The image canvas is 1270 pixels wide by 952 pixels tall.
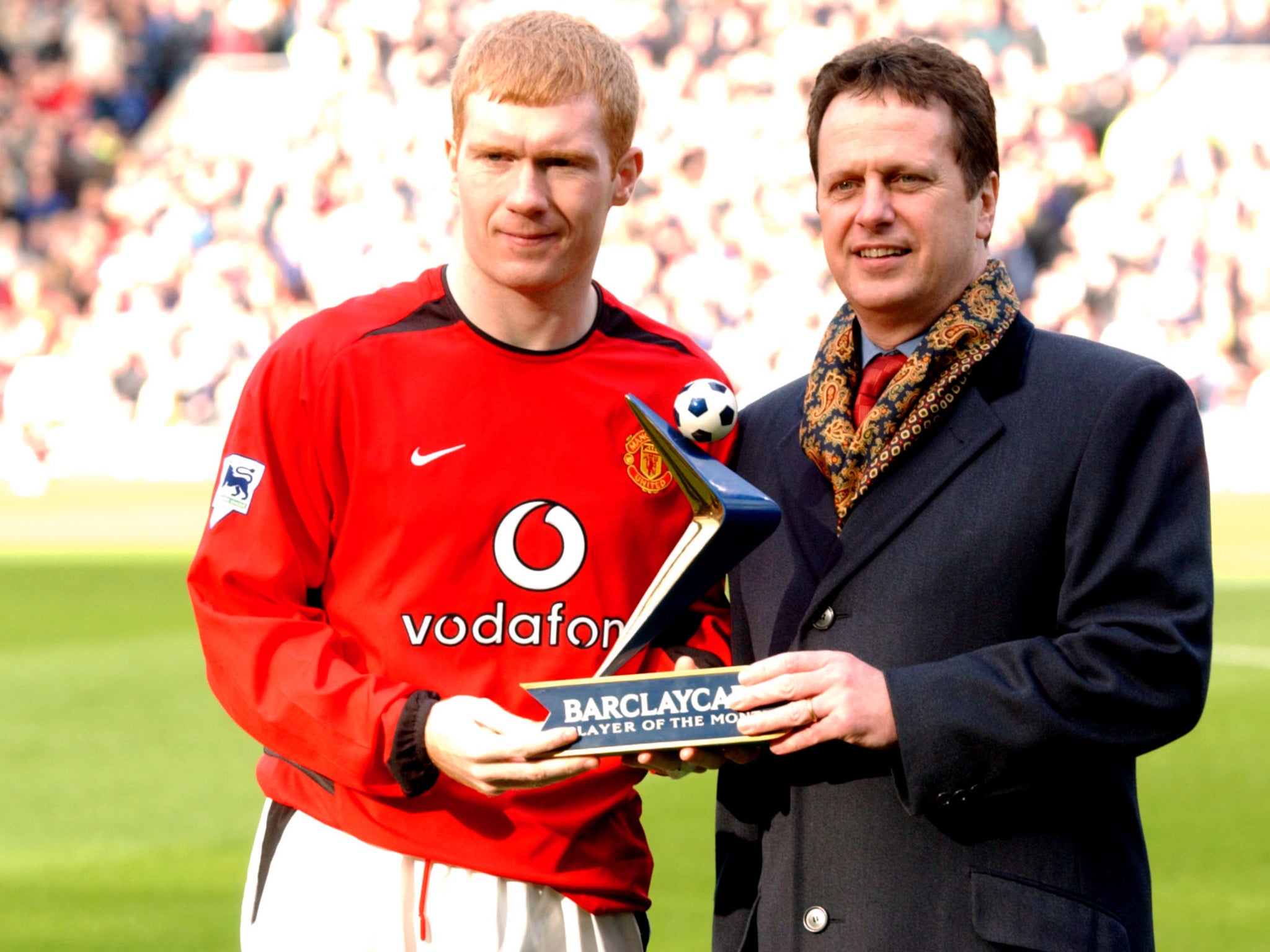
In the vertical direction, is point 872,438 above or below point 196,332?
above

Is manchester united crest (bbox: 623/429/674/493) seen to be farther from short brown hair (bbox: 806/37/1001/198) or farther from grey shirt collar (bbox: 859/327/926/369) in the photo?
short brown hair (bbox: 806/37/1001/198)

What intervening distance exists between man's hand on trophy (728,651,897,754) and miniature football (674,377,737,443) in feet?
1.44

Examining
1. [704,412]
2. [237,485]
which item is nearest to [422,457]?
[237,485]

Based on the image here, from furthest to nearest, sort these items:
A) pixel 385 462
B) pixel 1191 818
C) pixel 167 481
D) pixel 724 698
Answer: pixel 167 481 → pixel 1191 818 → pixel 385 462 → pixel 724 698

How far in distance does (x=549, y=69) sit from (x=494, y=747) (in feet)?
3.67

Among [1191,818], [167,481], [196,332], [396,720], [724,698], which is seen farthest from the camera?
[196,332]

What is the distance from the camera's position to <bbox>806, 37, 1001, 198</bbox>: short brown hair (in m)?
2.69

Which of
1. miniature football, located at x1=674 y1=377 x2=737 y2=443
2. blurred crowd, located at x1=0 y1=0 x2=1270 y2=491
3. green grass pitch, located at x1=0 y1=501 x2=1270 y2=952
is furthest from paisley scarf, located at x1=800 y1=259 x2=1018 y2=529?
blurred crowd, located at x1=0 y1=0 x2=1270 y2=491

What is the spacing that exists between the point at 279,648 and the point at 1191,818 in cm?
508

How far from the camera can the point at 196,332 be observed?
20562 mm

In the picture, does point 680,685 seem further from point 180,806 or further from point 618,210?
point 618,210

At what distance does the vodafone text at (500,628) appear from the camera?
2.84m

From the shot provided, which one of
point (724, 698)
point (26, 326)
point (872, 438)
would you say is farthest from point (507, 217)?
point (26, 326)

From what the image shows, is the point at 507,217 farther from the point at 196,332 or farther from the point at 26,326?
the point at 26,326
